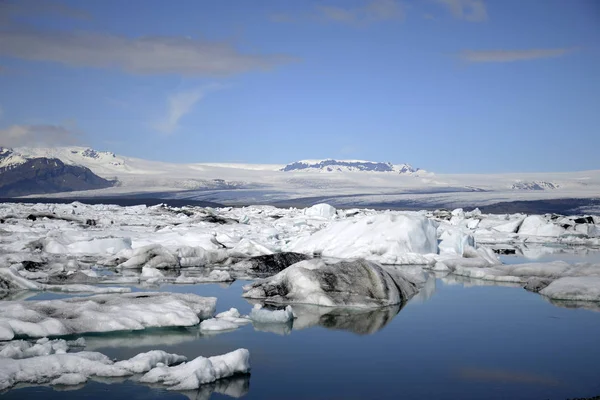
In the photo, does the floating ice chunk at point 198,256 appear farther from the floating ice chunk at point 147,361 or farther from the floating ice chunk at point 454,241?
the floating ice chunk at point 147,361

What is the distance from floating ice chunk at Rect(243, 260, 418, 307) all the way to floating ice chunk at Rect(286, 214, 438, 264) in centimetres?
530

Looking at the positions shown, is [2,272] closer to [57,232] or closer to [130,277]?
[130,277]

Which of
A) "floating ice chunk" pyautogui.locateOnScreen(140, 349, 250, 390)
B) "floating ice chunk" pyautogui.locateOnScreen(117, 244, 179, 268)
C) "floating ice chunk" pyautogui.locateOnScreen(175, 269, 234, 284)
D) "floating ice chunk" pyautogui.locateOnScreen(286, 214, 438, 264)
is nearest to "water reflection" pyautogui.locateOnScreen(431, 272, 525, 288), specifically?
"floating ice chunk" pyautogui.locateOnScreen(286, 214, 438, 264)

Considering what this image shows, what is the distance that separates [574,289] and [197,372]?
7952 millimetres

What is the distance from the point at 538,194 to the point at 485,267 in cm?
7746

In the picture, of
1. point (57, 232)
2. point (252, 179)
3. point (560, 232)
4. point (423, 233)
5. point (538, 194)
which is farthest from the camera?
point (252, 179)

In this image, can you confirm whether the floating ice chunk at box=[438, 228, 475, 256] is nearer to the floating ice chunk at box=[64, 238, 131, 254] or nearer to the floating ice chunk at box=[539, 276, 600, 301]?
the floating ice chunk at box=[539, 276, 600, 301]

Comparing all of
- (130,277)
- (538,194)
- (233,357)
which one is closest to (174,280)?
(130,277)

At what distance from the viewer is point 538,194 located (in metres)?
87.0

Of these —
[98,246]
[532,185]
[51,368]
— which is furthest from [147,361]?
[532,185]

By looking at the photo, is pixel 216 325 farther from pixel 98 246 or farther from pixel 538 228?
pixel 538 228

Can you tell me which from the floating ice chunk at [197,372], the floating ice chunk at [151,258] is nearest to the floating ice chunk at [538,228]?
the floating ice chunk at [151,258]

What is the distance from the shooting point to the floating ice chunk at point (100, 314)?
281 inches

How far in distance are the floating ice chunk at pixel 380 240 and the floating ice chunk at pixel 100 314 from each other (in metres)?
7.99
